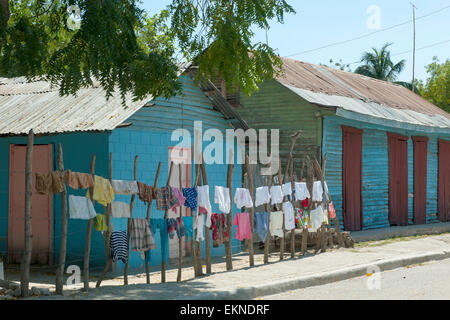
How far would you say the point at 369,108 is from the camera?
18.3 meters

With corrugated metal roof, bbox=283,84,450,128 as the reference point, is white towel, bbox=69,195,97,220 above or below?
below

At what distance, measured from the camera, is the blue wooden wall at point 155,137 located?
36.7 feet

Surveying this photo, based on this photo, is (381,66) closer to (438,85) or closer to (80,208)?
(438,85)

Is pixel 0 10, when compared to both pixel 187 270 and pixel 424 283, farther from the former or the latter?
pixel 424 283

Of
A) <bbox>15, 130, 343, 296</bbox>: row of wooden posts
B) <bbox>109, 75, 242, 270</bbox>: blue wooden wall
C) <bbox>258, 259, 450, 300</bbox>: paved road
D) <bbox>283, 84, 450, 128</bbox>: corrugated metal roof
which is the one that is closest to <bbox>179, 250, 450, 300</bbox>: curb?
<bbox>258, 259, 450, 300</bbox>: paved road

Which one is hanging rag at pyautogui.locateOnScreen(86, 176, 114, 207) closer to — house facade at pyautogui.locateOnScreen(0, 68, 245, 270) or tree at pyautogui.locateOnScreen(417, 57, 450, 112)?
house facade at pyautogui.locateOnScreen(0, 68, 245, 270)

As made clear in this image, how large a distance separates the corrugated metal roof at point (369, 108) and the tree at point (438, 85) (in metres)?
20.4

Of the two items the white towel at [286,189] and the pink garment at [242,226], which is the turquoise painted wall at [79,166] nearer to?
the pink garment at [242,226]

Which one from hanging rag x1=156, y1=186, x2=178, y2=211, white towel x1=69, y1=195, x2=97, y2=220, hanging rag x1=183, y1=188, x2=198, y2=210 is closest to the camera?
white towel x1=69, y1=195, x2=97, y2=220

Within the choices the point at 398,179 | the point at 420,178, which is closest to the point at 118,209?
the point at 398,179

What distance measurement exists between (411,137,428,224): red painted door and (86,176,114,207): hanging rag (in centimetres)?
1397

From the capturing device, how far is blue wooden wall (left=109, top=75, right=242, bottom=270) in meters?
11.2

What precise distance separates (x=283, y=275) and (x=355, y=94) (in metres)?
11.0

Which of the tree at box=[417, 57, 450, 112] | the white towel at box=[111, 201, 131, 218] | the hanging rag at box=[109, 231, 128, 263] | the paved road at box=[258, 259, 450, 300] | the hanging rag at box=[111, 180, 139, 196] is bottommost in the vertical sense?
the paved road at box=[258, 259, 450, 300]
